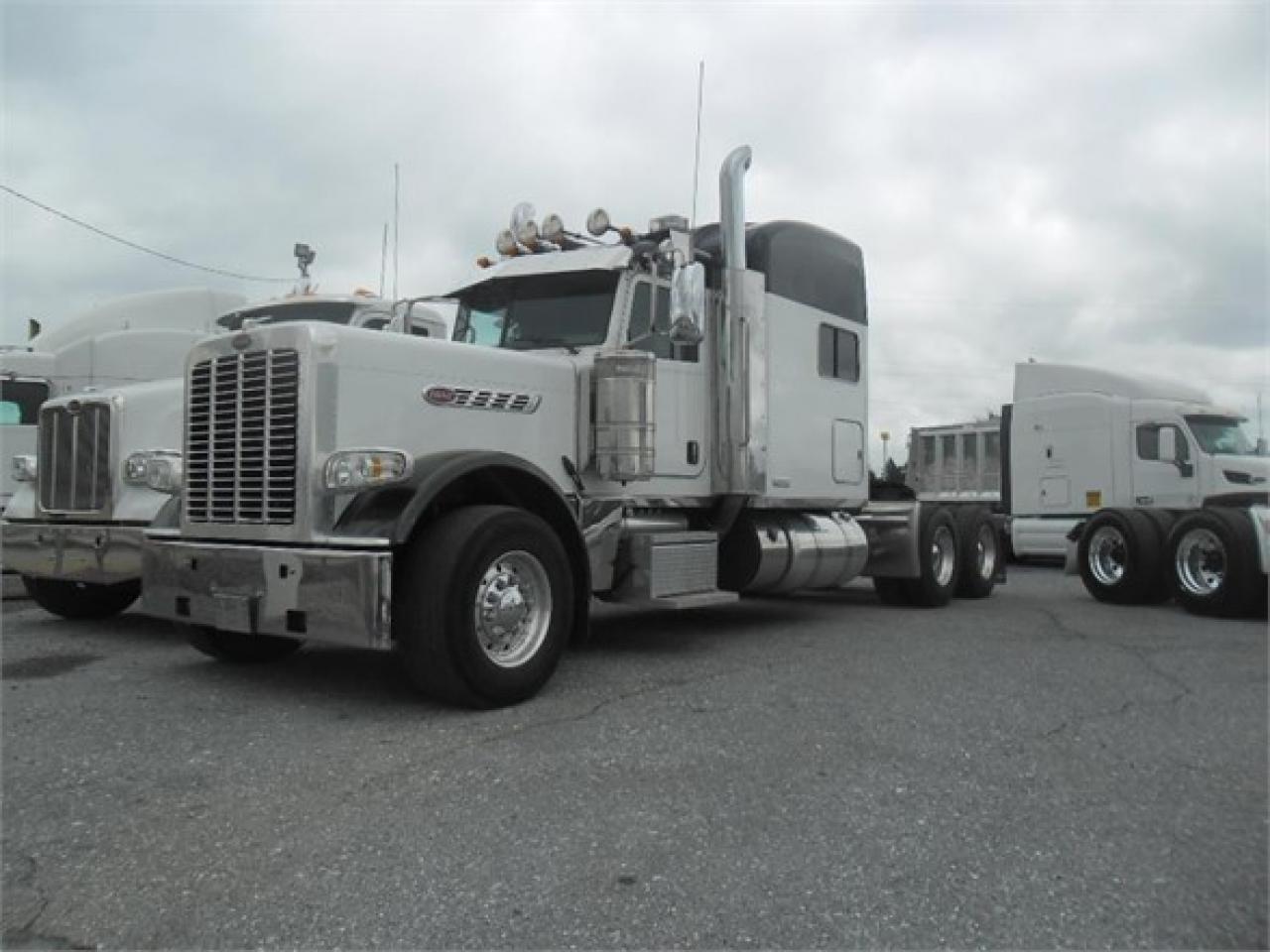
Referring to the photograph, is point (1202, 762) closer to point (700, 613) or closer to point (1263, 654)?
point (1263, 654)

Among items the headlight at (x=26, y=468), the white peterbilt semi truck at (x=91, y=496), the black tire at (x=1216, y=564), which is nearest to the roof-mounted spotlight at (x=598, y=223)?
the white peterbilt semi truck at (x=91, y=496)

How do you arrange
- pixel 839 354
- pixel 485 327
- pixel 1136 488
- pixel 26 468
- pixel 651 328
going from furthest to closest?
pixel 1136 488 → pixel 839 354 → pixel 26 468 → pixel 485 327 → pixel 651 328

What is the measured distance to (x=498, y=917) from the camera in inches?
110

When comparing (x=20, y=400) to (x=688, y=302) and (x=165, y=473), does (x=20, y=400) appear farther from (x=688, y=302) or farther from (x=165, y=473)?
(x=688, y=302)

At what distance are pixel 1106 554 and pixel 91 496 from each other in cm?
997

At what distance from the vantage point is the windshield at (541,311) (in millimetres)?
6891

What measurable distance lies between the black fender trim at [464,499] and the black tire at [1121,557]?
7.09 m

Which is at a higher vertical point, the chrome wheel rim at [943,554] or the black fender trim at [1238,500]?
the black fender trim at [1238,500]

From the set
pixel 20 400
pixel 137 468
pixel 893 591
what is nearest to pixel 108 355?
pixel 20 400

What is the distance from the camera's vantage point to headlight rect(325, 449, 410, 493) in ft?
16.8

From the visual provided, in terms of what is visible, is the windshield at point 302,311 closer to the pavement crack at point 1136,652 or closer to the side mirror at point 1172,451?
the pavement crack at point 1136,652

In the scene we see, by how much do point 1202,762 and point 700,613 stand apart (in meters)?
5.50

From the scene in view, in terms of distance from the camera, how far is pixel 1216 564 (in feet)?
32.3

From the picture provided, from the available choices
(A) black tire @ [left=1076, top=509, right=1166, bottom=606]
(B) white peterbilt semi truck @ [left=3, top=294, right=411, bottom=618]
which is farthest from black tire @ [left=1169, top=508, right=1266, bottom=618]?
(B) white peterbilt semi truck @ [left=3, top=294, right=411, bottom=618]
